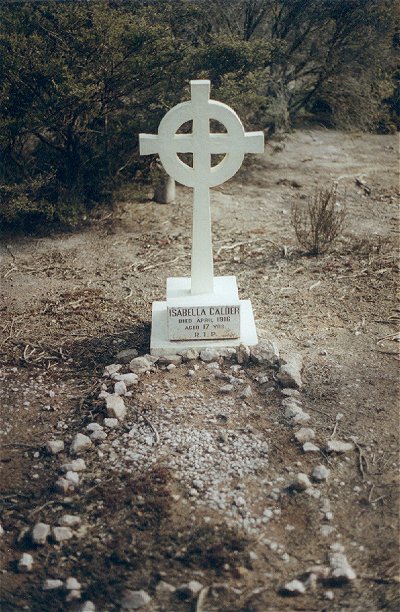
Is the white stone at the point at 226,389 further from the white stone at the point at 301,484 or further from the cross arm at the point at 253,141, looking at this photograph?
the cross arm at the point at 253,141

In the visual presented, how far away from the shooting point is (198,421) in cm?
490

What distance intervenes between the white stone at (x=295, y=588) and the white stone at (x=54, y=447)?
1678 millimetres

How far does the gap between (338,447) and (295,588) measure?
115 centimetres

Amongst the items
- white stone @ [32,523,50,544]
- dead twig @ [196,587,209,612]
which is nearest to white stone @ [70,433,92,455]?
white stone @ [32,523,50,544]

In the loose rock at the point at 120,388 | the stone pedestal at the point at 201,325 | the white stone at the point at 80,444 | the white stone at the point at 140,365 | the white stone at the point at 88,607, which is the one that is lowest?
the white stone at the point at 88,607

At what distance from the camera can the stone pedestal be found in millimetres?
5582

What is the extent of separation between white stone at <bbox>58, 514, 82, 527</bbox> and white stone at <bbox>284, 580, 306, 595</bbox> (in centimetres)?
118

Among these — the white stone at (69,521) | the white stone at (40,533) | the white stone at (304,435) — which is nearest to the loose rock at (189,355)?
the white stone at (304,435)

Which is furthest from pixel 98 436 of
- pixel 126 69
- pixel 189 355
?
pixel 126 69

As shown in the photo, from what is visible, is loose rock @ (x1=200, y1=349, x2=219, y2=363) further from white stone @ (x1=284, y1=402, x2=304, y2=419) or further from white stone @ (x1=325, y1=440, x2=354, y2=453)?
white stone @ (x1=325, y1=440, x2=354, y2=453)

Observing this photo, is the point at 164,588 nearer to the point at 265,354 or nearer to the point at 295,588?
the point at 295,588

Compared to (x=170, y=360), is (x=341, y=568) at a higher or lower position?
lower

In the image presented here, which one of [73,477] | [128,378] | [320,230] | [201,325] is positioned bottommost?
[73,477]

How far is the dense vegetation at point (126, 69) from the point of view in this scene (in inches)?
292
